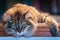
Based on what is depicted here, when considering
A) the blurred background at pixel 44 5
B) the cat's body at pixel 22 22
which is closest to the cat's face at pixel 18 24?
the cat's body at pixel 22 22

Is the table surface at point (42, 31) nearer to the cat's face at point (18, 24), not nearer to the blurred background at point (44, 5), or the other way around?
the cat's face at point (18, 24)

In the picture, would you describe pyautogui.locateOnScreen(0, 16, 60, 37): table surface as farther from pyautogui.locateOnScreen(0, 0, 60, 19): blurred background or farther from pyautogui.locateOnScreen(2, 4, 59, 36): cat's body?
pyautogui.locateOnScreen(0, 0, 60, 19): blurred background

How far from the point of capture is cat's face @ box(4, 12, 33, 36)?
4.49 feet

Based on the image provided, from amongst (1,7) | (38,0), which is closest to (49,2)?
(38,0)

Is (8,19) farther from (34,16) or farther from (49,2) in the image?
(49,2)

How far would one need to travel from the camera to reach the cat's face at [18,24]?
4.49ft

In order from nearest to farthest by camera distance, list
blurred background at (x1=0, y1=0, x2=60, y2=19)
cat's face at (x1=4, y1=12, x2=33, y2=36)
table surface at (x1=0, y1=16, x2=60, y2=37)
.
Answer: cat's face at (x1=4, y1=12, x2=33, y2=36), table surface at (x1=0, y1=16, x2=60, y2=37), blurred background at (x1=0, y1=0, x2=60, y2=19)

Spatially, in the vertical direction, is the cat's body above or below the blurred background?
below

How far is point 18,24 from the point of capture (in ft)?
4.48

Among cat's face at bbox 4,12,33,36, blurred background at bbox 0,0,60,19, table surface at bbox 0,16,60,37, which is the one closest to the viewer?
cat's face at bbox 4,12,33,36

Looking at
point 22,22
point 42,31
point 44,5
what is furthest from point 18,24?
point 44,5

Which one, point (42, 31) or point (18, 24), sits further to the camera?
point (42, 31)

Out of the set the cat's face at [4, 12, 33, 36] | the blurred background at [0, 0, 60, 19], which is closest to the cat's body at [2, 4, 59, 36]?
the cat's face at [4, 12, 33, 36]

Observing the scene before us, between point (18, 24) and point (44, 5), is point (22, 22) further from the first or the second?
point (44, 5)
